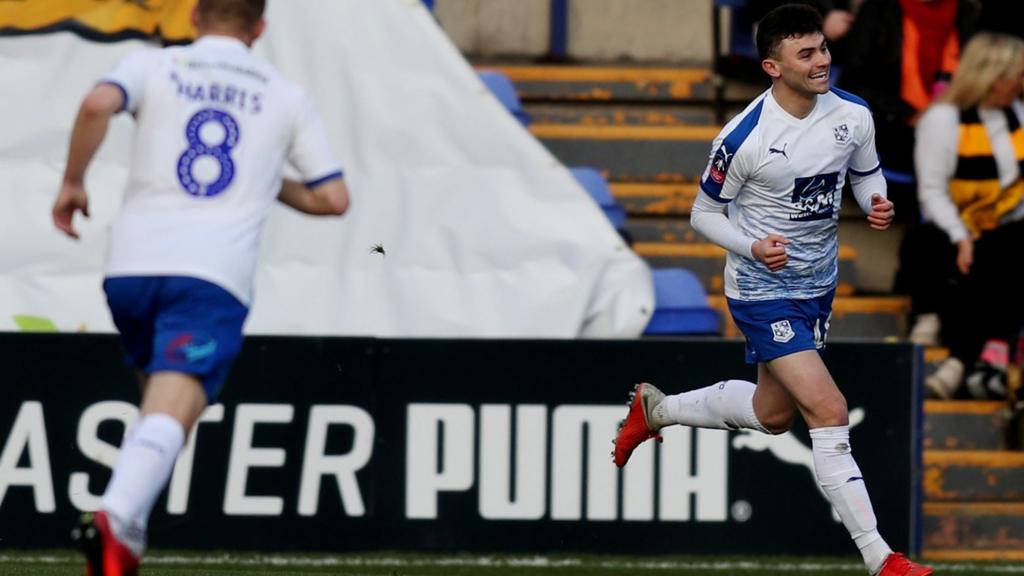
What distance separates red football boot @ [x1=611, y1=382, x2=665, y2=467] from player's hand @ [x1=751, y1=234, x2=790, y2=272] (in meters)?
1.17

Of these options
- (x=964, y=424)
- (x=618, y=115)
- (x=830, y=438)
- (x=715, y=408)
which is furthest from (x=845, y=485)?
(x=618, y=115)

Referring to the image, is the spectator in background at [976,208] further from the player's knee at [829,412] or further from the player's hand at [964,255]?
the player's knee at [829,412]

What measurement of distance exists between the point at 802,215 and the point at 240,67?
2093 millimetres

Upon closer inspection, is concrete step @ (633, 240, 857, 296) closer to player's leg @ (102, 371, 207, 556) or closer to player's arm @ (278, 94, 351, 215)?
player's arm @ (278, 94, 351, 215)

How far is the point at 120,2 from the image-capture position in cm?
998

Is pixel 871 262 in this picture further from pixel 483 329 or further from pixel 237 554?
pixel 237 554

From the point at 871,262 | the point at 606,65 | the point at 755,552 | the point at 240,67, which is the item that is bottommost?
the point at 755,552

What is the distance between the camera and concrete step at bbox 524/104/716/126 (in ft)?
36.8

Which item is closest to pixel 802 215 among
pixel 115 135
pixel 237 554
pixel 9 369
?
pixel 237 554

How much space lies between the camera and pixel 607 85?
11.5m

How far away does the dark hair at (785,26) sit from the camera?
6.09 m

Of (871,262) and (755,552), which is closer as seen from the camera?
(755,552)

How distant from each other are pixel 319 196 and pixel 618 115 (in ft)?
20.9

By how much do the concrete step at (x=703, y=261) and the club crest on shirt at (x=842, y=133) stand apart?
3977 mm
